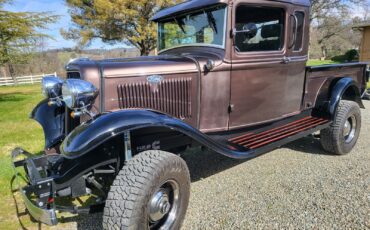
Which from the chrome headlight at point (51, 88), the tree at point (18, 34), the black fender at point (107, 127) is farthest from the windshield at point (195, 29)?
the tree at point (18, 34)

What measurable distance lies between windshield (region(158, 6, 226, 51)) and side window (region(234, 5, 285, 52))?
201 mm

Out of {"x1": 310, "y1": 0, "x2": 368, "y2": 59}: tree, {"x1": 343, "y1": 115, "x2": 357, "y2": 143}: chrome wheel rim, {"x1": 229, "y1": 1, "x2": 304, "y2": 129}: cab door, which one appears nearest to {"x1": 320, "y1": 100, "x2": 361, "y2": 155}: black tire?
{"x1": 343, "y1": 115, "x2": 357, "y2": 143}: chrome wheel rim

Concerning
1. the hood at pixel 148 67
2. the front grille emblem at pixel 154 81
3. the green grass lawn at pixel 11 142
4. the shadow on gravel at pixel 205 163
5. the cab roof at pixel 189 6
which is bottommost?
the green grass lawn at pixel 11 142

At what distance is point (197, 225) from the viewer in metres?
2.97

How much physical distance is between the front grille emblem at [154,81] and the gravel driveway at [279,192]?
1.33m

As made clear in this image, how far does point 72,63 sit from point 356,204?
324 centimetres

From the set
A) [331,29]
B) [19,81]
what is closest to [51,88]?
[19,81]

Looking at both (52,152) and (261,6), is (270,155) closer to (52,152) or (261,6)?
A: (261,6)

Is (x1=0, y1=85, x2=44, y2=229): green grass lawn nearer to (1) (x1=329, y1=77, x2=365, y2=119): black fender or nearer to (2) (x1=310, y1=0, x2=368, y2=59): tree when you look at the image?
(1) (x1=329, y1=77, x2=365, y2=119): black fender

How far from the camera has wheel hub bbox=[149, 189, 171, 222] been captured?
2508mm

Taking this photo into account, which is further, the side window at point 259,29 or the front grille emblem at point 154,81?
the side window at point 259,29

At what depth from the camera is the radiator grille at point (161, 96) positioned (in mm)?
2934

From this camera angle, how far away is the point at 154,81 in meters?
3.04

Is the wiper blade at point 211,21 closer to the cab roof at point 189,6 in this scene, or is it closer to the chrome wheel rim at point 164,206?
the cab roof at point 189,6
